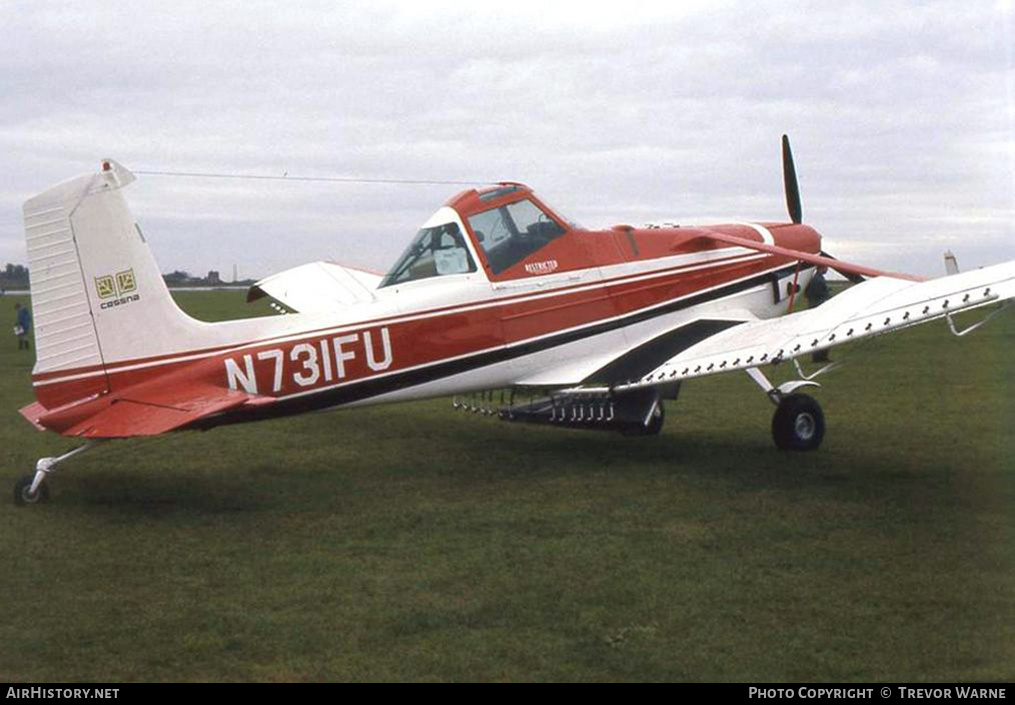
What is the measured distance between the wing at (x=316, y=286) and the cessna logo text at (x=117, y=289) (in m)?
4.11

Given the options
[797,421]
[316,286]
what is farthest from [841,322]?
[316,286]

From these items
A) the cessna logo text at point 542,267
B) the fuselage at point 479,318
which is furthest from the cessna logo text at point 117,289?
the cessna logo text at point 542,267

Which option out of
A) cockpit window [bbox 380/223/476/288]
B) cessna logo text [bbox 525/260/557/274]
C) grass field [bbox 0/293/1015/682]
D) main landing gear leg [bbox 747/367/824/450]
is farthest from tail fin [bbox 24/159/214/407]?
main landing gear leg [bbox 747/367/824/450]

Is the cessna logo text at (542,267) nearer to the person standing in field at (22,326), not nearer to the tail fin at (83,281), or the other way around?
the tail fin at (83,281)

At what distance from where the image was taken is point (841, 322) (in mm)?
8344

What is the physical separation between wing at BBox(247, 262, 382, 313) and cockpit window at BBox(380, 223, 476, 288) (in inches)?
120

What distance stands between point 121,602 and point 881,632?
143 inches

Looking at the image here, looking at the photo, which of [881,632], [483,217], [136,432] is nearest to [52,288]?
[136,432]

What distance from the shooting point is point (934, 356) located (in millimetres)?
17562

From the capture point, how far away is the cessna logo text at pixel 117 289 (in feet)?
25.2

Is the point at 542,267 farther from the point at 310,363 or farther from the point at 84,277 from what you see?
the point at 84,277

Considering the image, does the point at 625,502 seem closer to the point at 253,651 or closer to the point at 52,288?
the point at 253,651

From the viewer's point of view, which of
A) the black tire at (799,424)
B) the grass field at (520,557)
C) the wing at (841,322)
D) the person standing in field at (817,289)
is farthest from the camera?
the person standing in field at (817,289)

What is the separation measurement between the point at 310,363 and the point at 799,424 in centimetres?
408
